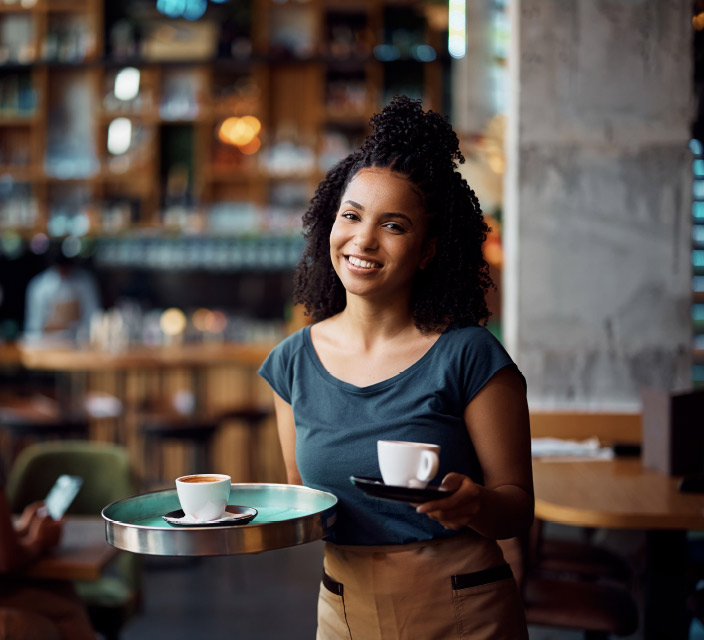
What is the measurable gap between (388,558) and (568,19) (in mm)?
2604

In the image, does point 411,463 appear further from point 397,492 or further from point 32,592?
point 32,592

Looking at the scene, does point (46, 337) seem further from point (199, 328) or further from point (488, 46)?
point (488, 46)

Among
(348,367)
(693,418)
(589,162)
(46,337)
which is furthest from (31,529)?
(46,337)

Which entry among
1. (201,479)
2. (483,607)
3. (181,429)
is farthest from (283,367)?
(181,429)

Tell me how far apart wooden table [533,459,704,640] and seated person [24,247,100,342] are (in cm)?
565

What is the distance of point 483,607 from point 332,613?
28cm

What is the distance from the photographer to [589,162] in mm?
3359

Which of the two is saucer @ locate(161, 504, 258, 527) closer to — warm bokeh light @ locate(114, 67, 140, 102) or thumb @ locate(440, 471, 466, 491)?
thumb @ locate(440, 471, 466, 491)

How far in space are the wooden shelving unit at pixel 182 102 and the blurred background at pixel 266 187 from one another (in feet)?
0.08

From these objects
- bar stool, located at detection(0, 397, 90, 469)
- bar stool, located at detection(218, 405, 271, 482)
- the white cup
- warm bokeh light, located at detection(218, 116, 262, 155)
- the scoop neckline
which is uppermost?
warm bokeh light, located at detection(218, 116, 262, 155)

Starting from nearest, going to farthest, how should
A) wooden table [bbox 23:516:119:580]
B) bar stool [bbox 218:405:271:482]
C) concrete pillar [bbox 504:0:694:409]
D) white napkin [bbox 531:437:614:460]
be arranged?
wooden table [bbox 23:516:119:580] → white napkin [bbox 531:437:614:460] → concrete pillar [bbox 504:0:694:409] → bar stool [bbox 218:405:271:482]

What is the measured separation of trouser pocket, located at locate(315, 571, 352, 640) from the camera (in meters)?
1.53

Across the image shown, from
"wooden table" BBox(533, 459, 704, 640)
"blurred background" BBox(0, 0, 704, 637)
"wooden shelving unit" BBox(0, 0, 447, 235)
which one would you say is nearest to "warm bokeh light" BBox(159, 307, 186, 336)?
"blurred background" BBox(0, 0, 704, 637)

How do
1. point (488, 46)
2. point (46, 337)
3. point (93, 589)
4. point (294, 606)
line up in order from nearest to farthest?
1. point (93, 589)
2. point (294, 606)
3. point (488, 46)
4. point (46, 337)
